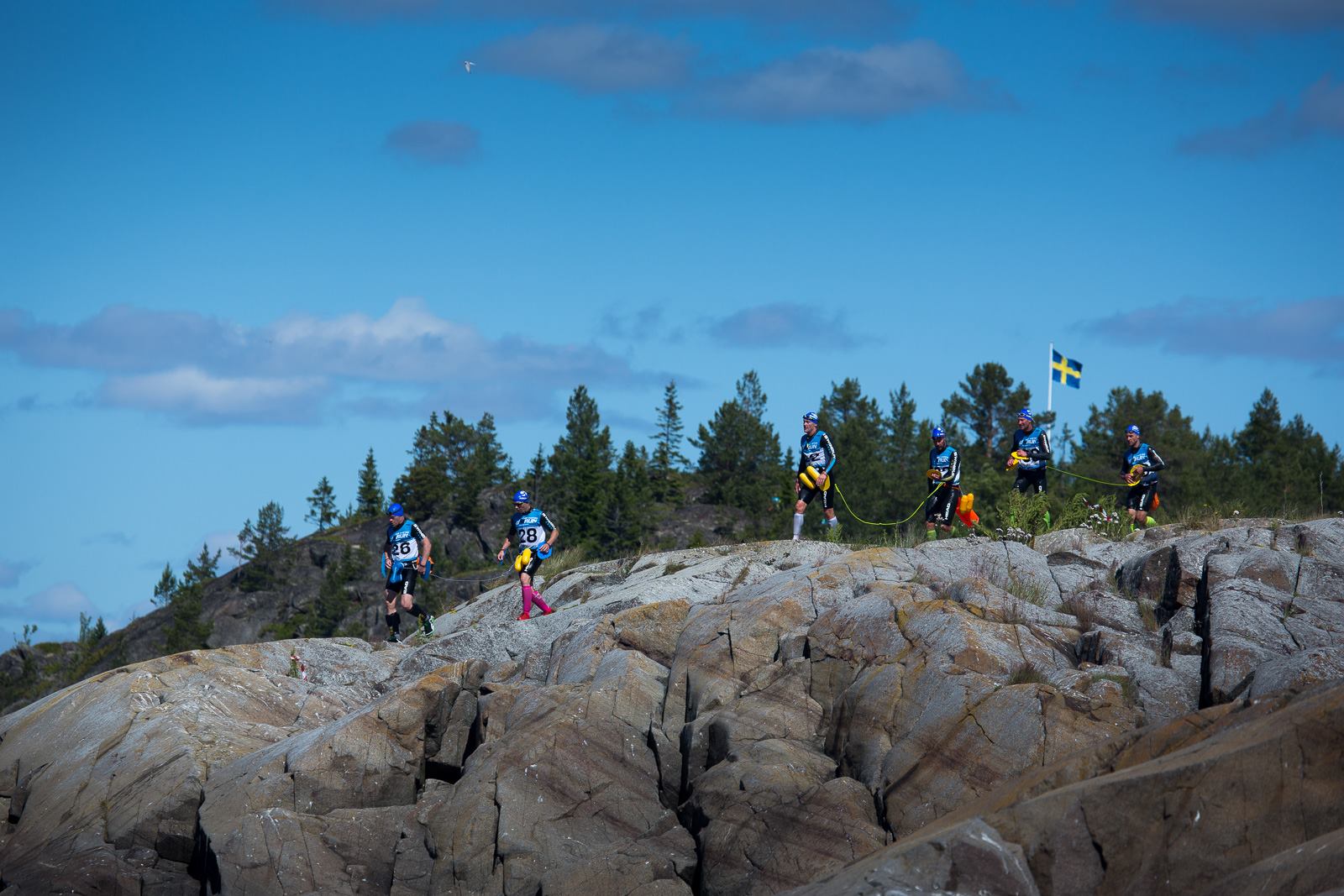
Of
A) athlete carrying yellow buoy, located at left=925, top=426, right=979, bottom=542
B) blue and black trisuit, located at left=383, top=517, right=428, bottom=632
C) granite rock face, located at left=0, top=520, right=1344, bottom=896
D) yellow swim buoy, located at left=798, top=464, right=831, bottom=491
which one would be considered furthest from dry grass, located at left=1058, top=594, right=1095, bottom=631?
blue and black trisuit, located at left=383, top=517, right=428, bottom=632

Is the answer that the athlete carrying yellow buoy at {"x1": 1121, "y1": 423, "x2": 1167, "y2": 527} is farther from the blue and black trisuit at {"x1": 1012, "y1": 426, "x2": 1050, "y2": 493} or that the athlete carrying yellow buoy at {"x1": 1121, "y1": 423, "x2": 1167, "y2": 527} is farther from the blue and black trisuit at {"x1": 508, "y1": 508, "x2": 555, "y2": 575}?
the blue and black trisuit at {"x1": 508, "y1": 508, "x2": 555, "y2": 575}

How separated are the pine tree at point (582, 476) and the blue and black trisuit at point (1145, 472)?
2607cm

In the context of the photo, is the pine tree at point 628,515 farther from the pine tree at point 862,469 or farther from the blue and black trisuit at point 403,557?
the blue and black trisuit at point 403,557

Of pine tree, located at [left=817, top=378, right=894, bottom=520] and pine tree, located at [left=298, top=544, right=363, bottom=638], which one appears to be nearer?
pine tree, located at [left=817, top=378, right=894, bottom=520]

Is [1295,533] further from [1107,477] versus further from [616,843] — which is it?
[1107,477]

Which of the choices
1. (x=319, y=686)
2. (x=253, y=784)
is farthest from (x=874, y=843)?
(x=319, y=686)

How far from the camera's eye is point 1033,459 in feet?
85.8

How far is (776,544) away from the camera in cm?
2622

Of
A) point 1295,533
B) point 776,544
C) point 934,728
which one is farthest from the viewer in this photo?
point 776,544

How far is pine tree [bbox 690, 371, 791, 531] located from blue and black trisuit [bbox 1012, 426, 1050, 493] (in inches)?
1665

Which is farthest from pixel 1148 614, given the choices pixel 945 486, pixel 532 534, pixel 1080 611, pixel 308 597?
pixel 308 597

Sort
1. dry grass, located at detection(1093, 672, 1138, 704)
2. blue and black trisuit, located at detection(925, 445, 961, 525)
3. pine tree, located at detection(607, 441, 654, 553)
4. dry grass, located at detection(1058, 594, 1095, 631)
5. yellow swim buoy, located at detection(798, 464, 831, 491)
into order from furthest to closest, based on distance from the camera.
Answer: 1. pine tree, located at detection(607, 441, 654, 553)
2. blue and black trisuit, located at detection(925, 445, 961, 525)
3. yellow swim buoy, located at detection(798, 464, 831, 491)
4. dry grass, located at detection(1058, 594, 1095, 631)
5. dry grass, located at detection(1093, 672, 1138, 704)

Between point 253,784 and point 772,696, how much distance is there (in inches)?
273

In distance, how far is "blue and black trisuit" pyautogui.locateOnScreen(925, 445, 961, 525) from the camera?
26.0 m
